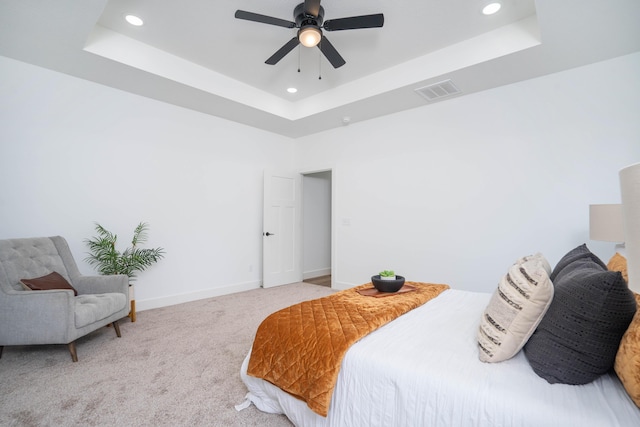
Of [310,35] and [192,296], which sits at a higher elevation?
[310,35]

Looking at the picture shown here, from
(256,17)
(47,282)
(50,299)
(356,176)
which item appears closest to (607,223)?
(256,17)

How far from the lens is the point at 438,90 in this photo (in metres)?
3.79

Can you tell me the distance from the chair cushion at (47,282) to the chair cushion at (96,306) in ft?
0.58

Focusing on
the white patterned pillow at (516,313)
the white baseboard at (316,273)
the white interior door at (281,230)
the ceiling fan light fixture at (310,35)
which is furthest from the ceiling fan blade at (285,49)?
the white baseboard at (316,273)

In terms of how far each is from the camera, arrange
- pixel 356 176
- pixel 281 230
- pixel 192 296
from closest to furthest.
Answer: pixel 192 296 → pixel 356 176 → pixel 281 230

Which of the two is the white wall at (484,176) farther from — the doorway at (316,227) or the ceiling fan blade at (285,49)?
the ceiling fan blade at (285,49)

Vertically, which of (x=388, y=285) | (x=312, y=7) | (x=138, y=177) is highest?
(x=312, y=7)

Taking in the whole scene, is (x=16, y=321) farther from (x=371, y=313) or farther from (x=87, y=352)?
(x=371, y=313)

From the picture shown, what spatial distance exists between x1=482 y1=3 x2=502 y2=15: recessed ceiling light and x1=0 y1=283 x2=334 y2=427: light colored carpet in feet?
11.8

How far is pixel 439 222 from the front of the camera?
13.5 feet

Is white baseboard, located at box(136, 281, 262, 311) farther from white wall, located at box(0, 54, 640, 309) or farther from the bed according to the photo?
the bed

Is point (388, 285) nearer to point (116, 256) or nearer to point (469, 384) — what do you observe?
point (469, 384)

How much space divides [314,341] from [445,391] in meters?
0.62

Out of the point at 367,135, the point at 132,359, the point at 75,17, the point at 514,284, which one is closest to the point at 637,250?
the point at 514,284
